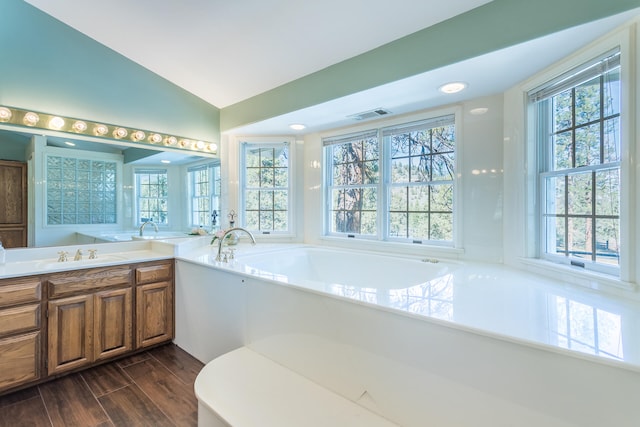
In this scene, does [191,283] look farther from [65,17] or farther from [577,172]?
[577,172]

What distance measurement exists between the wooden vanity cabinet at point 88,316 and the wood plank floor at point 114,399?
126 mm

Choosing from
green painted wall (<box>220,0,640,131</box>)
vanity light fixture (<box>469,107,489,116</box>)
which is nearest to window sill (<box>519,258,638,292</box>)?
vanity light fixture (<box>469,107,489,116</box>)

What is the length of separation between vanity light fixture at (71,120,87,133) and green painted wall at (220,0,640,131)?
1679mm

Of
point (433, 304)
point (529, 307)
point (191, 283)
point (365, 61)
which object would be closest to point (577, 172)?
point (529, 307)

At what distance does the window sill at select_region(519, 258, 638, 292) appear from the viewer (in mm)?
1465

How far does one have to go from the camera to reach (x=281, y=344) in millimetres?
1691

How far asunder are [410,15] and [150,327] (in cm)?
296

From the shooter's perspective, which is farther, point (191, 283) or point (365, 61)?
point (191, 283)

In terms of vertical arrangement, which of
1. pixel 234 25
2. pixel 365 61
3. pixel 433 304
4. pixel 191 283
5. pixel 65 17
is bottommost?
pixel 191 283

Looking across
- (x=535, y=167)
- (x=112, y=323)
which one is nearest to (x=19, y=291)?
(x=112, y=323)

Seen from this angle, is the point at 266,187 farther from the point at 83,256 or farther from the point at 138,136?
the point at 83,256

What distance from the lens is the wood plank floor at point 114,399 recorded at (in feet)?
5.38

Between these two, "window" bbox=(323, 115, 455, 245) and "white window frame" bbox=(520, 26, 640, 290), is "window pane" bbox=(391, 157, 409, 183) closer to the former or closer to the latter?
"window" bbox=(323, 115, 455, 245)

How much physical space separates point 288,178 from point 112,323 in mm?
2158
